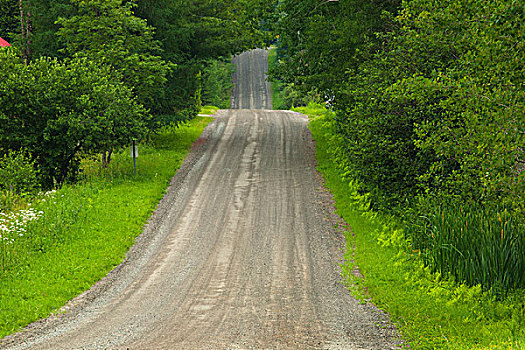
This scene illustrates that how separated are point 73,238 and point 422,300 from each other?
9.33 m

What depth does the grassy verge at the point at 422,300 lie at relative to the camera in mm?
8633

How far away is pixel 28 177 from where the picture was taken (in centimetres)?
1911

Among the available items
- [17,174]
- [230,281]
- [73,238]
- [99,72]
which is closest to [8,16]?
[99,72]

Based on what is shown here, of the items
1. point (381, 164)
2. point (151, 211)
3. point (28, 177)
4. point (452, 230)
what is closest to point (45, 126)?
point (28, 177)

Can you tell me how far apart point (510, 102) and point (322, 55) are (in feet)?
44.8

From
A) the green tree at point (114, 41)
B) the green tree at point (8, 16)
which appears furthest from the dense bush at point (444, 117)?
the green tree at point (8, 16)

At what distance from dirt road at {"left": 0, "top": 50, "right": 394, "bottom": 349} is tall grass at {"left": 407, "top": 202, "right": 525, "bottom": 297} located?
212cm

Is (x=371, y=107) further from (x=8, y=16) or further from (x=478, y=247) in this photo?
(x=8, y=16)

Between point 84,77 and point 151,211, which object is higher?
point 84,77

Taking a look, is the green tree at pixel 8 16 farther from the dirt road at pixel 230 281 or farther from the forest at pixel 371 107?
the dirt road at pixel 230 281

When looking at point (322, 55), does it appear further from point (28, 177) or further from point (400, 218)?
point (28, 177)

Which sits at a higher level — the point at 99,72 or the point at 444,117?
the point at 99,72

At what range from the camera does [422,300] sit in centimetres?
1050

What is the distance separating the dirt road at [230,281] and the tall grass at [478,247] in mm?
2122
